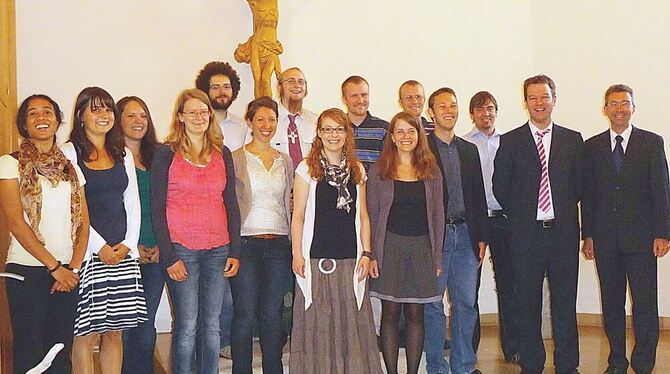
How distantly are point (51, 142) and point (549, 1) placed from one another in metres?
4.33

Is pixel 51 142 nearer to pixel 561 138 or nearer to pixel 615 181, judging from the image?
pixel 561 138

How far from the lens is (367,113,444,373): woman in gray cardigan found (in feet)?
12.9

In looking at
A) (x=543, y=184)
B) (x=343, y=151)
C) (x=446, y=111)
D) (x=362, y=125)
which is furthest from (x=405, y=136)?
(x=543, y=184)

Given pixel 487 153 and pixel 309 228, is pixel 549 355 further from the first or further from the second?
pixel 309 228

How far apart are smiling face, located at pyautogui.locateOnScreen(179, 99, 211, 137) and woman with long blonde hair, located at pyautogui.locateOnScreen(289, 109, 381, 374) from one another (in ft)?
1.72

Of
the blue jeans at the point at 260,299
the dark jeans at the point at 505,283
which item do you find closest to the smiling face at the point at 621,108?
the dark jeans at the point at 505,283

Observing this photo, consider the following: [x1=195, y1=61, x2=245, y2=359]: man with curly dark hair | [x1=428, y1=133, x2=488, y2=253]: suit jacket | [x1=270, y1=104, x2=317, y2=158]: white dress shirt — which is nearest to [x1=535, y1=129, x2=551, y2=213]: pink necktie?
[x1=428, y1=133, x2=488, y2=253]: suit jacket

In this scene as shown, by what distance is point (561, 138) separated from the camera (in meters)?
4.30

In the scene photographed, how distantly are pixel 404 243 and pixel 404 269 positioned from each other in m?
0.13

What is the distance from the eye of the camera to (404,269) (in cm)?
393

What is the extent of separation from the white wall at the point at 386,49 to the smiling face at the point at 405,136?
6.97 feet

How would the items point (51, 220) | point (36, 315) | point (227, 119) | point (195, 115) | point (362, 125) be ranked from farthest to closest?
point (227, 119), point (362, 125), point (195, 115), point (51, 220), point (36, 315)

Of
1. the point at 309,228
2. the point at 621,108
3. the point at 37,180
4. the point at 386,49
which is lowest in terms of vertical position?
the point at 309,228

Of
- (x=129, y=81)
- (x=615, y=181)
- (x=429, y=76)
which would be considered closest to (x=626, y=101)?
(x=615, y=181)
